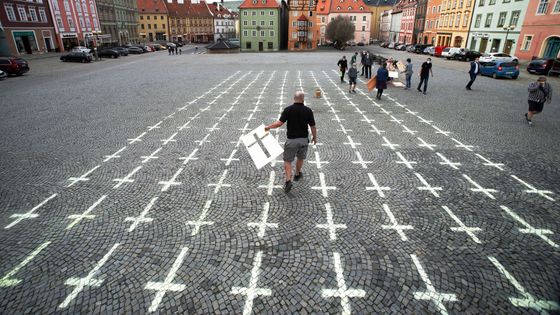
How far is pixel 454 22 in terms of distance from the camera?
4878cm

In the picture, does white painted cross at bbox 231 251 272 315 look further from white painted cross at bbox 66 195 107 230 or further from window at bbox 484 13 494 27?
window at bbox 484 13 494 27

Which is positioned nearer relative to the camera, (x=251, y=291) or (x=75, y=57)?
(x=251, y=291)

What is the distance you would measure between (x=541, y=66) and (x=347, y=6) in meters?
68.2

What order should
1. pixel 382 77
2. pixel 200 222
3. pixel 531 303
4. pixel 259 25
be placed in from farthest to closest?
1. pixel 259 25
2. pixel 382 77
3. pixel 200 222
4. pixel 531 303

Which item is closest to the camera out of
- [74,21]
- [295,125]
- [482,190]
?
[295,125]

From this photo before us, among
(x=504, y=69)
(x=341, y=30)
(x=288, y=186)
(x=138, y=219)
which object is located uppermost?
(x=341, y=30)

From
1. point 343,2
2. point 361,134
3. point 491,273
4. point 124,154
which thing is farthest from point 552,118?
point 343,2

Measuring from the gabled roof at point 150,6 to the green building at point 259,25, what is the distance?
3802 centimetres

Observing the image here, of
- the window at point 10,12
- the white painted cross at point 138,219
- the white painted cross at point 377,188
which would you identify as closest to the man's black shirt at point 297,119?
the white painted cross at point 377,188

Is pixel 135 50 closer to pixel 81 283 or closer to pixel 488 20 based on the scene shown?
pixel 488 20

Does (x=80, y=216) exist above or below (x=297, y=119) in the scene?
below

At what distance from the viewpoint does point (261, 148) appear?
24.0 feet

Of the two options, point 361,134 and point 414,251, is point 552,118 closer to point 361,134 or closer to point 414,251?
point 361,134

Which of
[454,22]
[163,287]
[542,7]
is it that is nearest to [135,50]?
[454,22]
